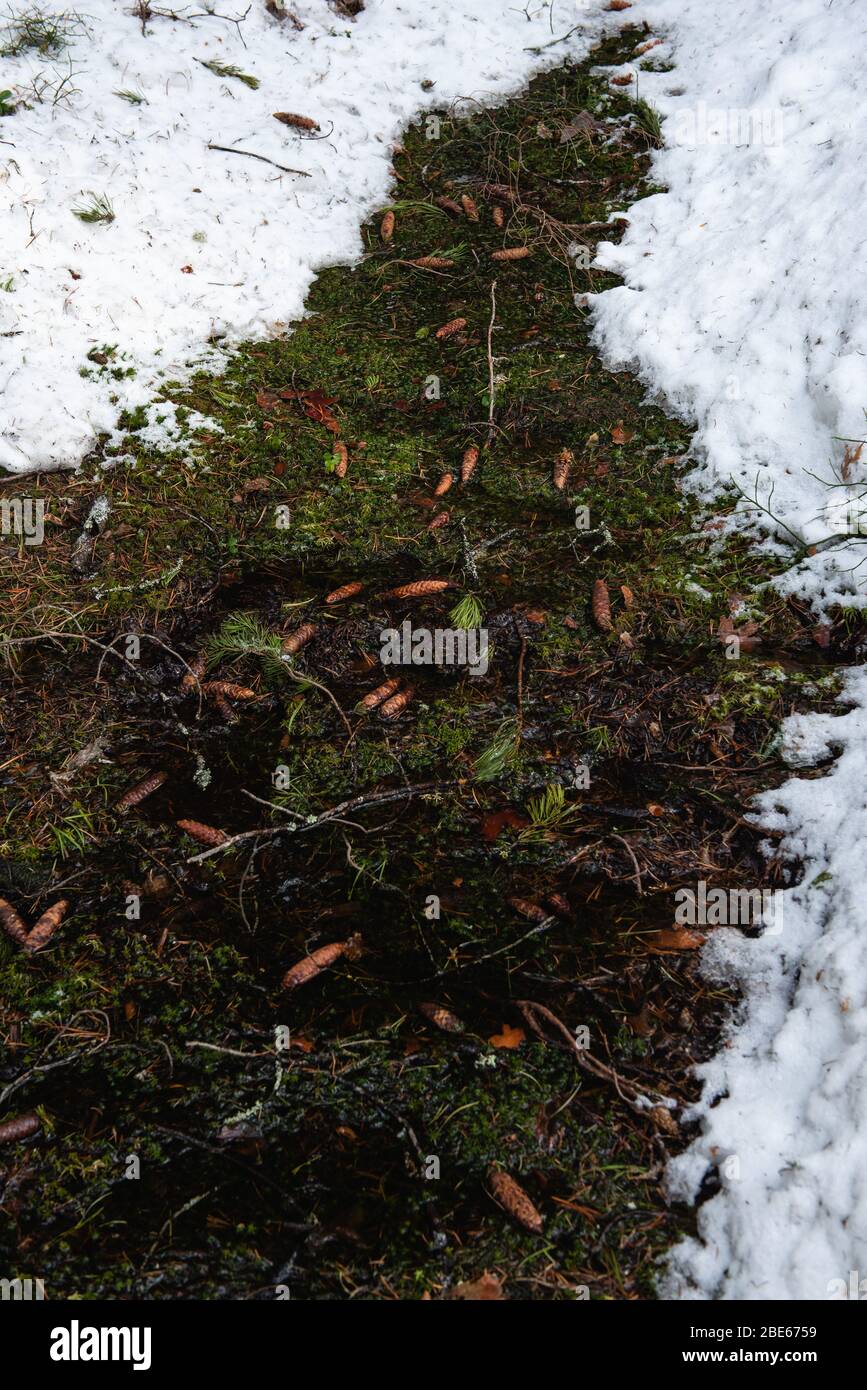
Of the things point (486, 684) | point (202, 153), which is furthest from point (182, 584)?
point (202, 153)

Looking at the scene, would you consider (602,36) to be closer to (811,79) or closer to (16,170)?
(811,79)

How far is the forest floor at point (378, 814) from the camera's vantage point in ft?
8.23

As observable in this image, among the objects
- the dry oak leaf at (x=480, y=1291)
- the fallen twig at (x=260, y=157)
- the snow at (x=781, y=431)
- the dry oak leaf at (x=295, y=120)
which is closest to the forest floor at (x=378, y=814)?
the dry oak leaf at (x=480, y=1291)

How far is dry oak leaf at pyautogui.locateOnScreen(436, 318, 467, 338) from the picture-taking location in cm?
502

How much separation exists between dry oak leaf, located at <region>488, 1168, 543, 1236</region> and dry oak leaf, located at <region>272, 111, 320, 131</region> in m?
6.26

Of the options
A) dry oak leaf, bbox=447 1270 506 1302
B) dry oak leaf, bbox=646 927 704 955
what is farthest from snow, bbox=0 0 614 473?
dry oak leaf, bbox=447 1270 506 1302

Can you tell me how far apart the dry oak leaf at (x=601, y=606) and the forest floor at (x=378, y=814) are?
3 centimetres

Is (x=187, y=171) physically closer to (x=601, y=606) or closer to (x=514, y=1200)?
(x=601, y=606)

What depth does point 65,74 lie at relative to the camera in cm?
521

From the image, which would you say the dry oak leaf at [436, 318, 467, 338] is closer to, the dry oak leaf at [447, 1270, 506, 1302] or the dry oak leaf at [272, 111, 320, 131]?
the dry oak leaf at [272, 111, 320, 131]

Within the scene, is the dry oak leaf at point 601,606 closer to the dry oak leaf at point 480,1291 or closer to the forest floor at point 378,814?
the forest floor at point 378,814

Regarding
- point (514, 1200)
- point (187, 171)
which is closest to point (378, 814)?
point (514, 1200)

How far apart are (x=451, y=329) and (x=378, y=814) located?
3.19 m
